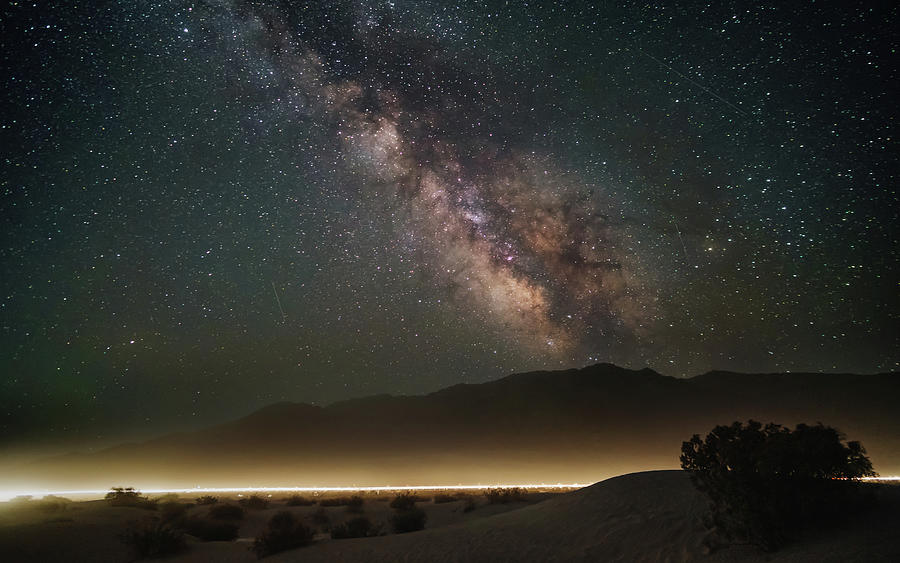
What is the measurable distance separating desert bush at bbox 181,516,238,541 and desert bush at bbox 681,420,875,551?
16725 mm

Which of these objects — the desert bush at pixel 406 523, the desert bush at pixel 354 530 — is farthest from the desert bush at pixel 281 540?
the desert bush at pixel 406 523

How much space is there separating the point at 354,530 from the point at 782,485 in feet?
42.7

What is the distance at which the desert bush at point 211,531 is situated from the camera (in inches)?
679

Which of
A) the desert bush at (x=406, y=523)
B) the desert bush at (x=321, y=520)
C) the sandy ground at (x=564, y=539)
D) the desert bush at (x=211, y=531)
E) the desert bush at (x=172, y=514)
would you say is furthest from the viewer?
the desert bush at (x=321, y=520)

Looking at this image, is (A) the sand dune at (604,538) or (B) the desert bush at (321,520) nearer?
(A) the sand dune at (604,538)

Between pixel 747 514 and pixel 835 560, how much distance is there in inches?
67.3

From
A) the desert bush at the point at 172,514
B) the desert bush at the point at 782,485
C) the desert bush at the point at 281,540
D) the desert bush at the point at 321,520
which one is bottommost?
the desert bush at the point at 321,520

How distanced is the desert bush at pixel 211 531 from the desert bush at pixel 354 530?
15.2 ft

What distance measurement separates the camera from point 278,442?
300ft

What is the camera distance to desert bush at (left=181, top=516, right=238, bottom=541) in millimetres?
17234

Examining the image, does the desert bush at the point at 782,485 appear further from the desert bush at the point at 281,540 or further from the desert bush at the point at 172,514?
the desert bush at the point at 172,514

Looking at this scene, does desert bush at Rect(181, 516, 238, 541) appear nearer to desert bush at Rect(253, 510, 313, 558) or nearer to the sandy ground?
the sandy ground

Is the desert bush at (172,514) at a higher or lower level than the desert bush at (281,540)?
lower

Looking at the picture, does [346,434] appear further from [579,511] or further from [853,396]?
[853,396]
